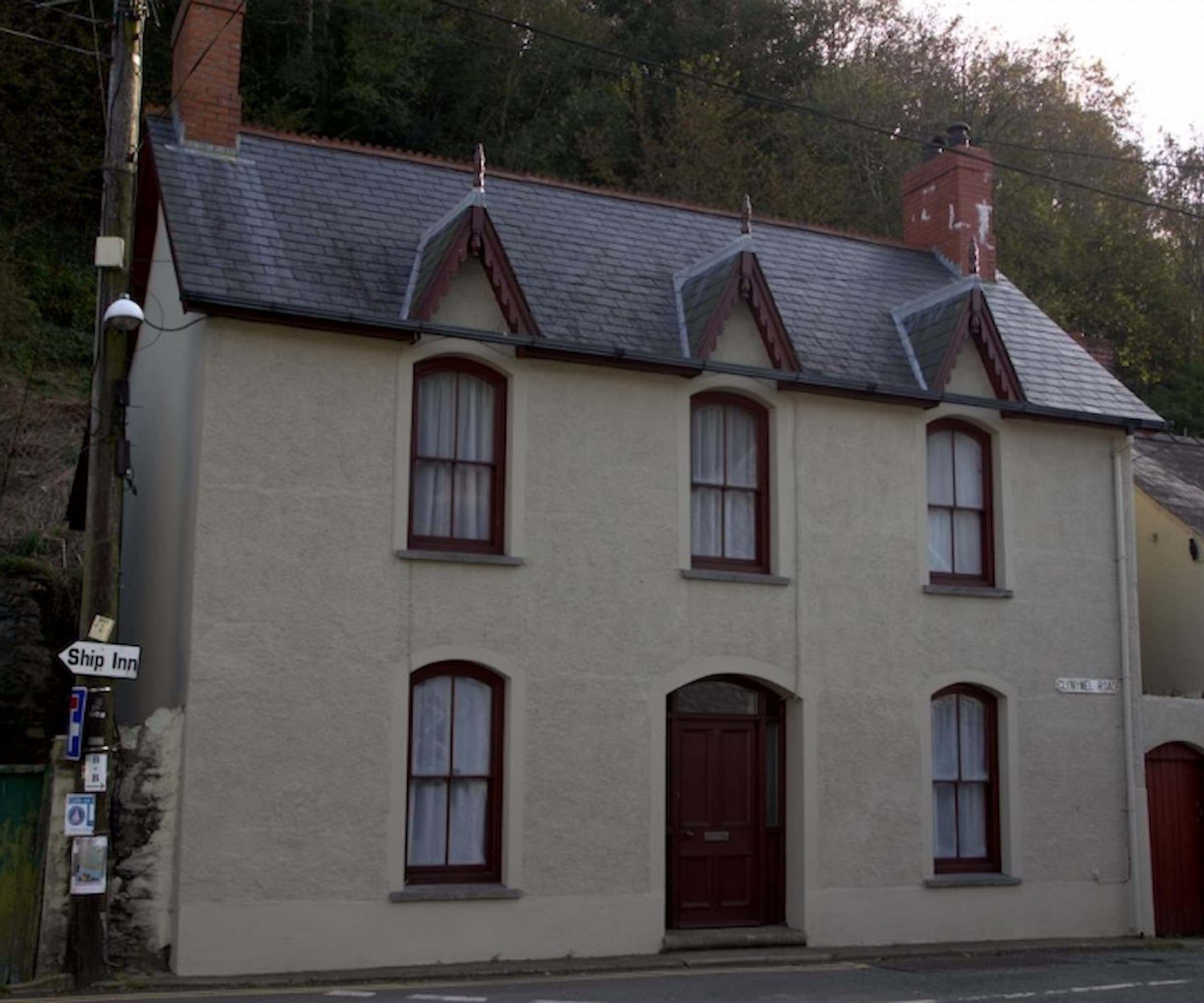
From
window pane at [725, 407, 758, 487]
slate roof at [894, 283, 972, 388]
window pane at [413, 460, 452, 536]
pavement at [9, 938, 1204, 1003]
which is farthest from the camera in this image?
slate roof at [894, 283, 972, 388]

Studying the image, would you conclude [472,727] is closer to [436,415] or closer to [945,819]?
[436,415]

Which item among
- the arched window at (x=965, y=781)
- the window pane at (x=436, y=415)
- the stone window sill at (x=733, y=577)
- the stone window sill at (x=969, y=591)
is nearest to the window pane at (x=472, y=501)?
the window pane at (x=436, y=415)

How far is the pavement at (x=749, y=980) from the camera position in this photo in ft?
40.1

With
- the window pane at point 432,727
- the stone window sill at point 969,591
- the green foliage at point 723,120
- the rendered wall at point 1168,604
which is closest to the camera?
the window pane at point 432,727

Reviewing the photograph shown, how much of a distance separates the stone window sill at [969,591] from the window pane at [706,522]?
2.64 m

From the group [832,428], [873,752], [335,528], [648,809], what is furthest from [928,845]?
[335,528]

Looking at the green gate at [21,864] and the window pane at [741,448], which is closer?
the green gate at [21,864]

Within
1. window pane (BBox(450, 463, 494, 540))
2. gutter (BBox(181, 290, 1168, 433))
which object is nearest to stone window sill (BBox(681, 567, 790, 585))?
gutter (BBox(181, 290, 1168, 433))

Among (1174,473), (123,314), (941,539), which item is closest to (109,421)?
(123,314)

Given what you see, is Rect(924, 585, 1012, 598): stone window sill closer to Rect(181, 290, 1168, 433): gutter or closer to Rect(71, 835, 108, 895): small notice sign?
Rect(181, 290, 1168, 433): gutter

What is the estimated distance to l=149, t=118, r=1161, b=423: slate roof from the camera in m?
14.8

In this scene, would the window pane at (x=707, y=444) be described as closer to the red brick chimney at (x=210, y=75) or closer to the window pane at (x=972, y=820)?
the window pane at (x=972, y=820)

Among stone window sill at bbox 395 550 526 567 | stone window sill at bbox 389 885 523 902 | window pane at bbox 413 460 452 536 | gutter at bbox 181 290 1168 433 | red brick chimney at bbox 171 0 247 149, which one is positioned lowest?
stone window sill at bbox 389 885 523 902

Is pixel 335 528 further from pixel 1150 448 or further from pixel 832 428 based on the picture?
pixel 1150 448
